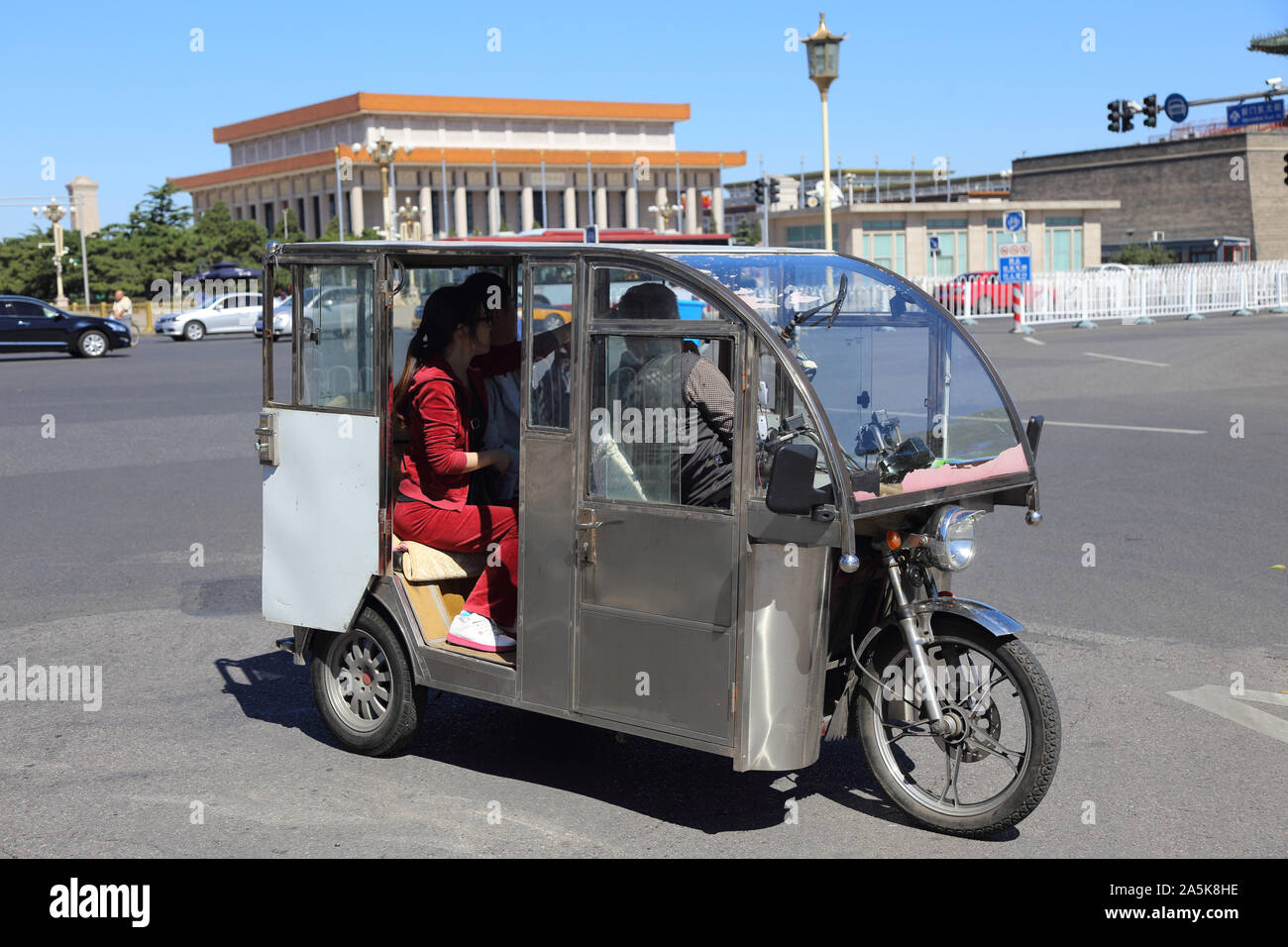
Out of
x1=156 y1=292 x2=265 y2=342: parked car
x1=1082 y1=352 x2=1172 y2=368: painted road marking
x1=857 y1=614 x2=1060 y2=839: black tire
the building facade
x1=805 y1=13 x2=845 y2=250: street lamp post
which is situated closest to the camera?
x1=857 y1=614 x2=1060 y2=839: black tire

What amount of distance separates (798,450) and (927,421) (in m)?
1.06

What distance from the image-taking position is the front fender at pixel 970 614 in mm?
4512

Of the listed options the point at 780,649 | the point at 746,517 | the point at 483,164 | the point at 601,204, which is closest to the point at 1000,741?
the point at 780,649

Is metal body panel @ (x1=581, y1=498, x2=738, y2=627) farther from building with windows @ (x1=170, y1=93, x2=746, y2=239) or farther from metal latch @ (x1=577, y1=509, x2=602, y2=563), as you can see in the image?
building with windows @ (x1=170, y1=93, x2=746, y2=239)

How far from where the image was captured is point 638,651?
477 centimetres

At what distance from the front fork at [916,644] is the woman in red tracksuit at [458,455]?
144cm

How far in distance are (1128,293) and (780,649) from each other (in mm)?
37812

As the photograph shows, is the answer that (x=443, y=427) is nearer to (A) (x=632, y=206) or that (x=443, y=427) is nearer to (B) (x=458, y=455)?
(B) (x=458, y=455)

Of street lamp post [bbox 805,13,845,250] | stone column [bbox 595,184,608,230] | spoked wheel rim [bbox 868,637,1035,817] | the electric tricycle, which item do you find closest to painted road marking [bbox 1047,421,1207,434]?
the electric tricycle

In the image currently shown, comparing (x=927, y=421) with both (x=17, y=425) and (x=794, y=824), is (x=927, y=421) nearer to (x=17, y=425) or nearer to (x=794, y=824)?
(x=794, y=824)

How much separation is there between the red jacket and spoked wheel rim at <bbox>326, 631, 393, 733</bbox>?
2.12 ft

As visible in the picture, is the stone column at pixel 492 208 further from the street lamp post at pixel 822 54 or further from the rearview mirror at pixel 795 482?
the rearview mirror at pixel 795 482

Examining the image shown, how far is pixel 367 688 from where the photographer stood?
5.76 meters

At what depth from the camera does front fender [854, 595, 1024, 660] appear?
4.51 meters
